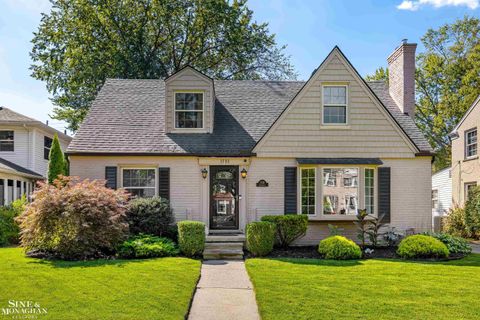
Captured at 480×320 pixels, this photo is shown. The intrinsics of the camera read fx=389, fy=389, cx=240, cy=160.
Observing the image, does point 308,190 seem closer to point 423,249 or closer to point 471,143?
point 423,249

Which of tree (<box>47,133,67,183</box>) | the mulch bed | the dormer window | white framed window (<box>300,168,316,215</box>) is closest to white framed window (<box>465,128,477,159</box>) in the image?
the mulch bed

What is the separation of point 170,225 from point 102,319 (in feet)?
22.3

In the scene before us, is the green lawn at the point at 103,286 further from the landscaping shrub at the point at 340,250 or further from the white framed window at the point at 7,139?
the white framed window at the point at 7,139

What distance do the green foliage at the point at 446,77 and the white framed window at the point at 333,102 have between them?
2152 cm

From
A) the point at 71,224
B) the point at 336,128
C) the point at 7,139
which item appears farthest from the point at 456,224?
the point at 7,139

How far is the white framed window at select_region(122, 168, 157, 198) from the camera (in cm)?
1298

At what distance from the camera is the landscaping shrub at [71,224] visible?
984cm

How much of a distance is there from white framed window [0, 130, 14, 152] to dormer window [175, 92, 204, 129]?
12.2 m

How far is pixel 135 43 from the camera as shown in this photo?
84.9ft

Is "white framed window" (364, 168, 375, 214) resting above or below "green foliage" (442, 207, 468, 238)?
above

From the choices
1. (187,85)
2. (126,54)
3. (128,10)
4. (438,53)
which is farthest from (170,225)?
(438,53)

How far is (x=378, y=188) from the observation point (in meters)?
12.8

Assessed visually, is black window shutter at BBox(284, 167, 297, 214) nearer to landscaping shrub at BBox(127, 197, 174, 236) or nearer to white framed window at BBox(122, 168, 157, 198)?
landscaping shrub at BBox(127, 197, 174, 236)

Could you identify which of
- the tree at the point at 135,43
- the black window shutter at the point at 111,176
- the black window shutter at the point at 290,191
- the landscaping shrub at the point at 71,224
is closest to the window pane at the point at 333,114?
the black window shutter at the point at 290,191
